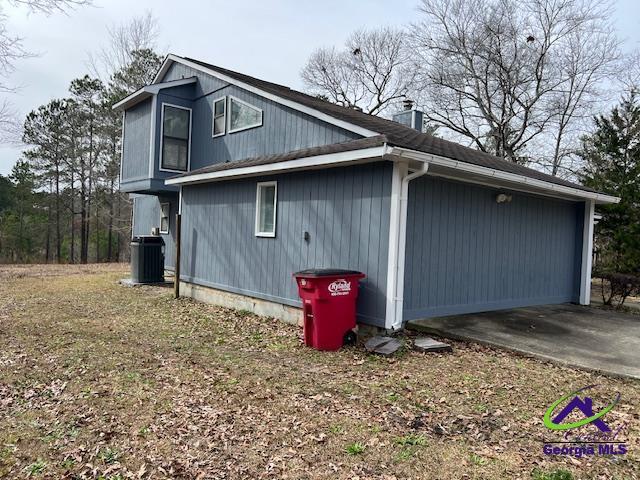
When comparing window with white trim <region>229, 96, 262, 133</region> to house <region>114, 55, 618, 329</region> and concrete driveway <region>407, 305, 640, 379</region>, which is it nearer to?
house <region>114, 55, 618, 329</region>

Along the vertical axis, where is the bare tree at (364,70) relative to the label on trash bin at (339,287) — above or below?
above

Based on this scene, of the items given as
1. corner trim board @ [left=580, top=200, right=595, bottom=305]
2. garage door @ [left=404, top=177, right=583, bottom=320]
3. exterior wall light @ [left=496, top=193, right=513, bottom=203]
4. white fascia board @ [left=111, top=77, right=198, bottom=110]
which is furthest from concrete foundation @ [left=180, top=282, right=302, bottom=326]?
corner trim board @ [left=580, top=200, right=595, bottom=305]

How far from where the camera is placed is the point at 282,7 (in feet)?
39.3

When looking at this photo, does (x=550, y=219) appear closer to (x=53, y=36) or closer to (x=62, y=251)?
(x=53, y=36)

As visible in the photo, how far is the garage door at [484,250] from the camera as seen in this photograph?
6.51 m

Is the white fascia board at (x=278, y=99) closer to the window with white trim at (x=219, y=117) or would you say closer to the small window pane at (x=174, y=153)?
the window with white trim at (x=219, y=117)

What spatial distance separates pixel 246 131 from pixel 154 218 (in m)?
6.14

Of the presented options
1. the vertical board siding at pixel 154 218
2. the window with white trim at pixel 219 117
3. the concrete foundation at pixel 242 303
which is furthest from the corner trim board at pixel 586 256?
the vertical board siding at pixel 154 218

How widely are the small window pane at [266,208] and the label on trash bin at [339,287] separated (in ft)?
8.15

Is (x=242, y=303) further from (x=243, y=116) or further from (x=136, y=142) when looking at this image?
(x=136, y=142)

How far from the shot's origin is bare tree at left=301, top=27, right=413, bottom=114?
28.3m

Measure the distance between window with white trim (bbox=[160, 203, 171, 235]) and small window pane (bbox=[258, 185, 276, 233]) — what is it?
6.77m

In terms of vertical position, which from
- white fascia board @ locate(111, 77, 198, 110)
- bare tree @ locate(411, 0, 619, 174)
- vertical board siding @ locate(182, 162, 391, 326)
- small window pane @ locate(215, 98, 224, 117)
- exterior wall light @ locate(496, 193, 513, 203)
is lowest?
vertical board siding @ locate(182, 162, 391, 326)

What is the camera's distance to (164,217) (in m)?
14.1
